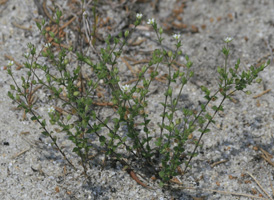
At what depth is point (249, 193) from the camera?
306 cm

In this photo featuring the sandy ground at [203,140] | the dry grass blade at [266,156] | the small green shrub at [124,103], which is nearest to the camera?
the small green shrub at [124,103]

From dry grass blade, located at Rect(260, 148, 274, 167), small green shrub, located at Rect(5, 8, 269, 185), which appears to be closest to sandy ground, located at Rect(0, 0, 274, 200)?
dry grass blade, located at Rect(260, 148, 274, 167)

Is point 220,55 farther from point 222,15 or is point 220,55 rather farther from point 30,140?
point 30,140

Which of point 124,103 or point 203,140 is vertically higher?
point 203,140

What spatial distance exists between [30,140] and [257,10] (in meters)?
3.46

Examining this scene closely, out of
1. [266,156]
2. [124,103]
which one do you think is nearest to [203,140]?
[266,156]

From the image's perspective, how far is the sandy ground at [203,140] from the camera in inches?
118

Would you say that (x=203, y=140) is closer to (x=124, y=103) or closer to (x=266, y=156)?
(x=266, y=156)

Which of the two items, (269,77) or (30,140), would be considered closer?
(30,140)

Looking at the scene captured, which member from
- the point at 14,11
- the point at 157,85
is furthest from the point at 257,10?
the point at 14,11

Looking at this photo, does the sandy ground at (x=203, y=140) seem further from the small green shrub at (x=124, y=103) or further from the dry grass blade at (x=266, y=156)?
the small green shrub at (x=124, y=103)

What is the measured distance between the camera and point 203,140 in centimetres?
342

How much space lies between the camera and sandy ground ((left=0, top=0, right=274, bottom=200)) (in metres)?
3.01

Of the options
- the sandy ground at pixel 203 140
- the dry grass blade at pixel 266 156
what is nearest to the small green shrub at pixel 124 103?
the sandy ground at pixel 203 140
